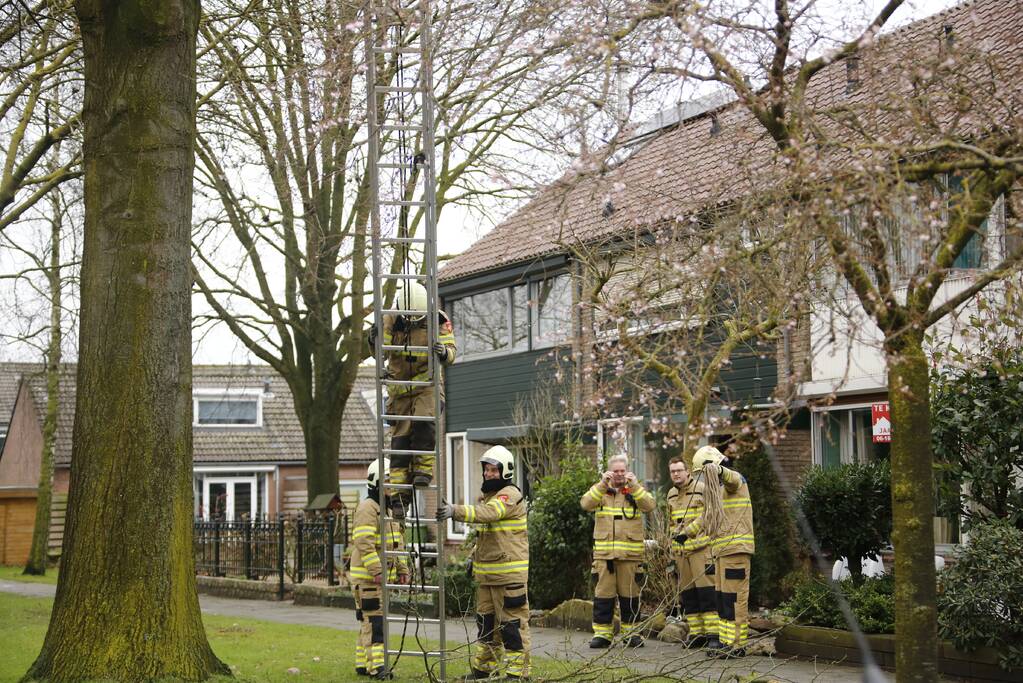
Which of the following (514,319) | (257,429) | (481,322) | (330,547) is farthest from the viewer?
(257,429)

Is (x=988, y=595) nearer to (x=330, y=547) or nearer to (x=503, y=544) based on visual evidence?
(x=503, y=544)

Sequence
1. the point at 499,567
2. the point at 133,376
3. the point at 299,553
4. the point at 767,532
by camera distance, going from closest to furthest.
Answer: the point at 133,376 → the point at 499,567 → the point at 767,532 → the point at 299,553

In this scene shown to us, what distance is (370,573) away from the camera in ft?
36.7

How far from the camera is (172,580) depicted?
348 inches

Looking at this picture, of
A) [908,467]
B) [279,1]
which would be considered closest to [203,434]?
[279,1]

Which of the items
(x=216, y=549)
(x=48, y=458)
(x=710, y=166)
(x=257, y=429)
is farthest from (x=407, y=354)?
(x=257, y=429)

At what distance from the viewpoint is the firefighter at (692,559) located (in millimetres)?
12656

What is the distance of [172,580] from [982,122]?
256 inches

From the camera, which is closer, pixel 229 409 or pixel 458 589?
pixel 458 589

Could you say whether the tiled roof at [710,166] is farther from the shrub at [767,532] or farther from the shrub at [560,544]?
the shrub at [767,532]

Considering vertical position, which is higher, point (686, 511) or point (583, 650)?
point (686, 511)

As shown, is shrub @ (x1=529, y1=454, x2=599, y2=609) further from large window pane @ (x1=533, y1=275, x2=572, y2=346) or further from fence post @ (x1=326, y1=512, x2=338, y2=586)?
large window pane @ (x1=533, y1=275, x2=572, y2=346)

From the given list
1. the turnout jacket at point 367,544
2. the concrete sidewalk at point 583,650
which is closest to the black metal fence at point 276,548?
the concrete sidewalk at point 583,650

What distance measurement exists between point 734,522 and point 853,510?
1619 millimetres
